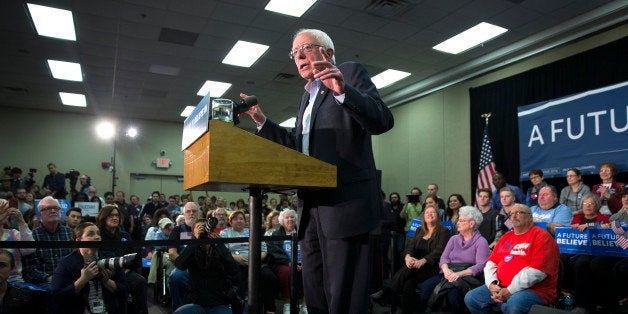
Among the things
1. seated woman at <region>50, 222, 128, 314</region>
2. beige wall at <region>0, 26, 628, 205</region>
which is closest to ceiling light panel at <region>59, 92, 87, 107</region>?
beige wall at <region>0, 26, 628, 205</region>

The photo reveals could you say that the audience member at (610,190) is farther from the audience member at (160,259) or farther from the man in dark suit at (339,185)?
the man in dark suit at (339,185)

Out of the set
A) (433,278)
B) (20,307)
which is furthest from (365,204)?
(433,278)

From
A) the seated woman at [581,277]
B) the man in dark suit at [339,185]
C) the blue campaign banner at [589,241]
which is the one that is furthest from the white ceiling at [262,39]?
the man in dark suit at [339,185]

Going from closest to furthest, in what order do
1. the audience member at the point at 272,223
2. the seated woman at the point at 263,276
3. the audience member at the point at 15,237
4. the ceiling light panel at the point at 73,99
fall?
the audience member at the point at 15,237 < the seated woman at the point at 263,276 < the audience member at the point at 272,223 < the ceiling light panel at the point at 73,99

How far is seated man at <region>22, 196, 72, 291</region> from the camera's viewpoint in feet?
12.3

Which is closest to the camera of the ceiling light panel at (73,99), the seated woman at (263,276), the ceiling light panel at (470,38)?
the seated woman at (263,276)

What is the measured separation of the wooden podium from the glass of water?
54 millimetres

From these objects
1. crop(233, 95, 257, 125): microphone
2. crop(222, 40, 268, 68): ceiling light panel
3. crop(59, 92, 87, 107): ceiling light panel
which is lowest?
crop(233, 95, 257, 125): microphone

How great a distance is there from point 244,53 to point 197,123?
7.59 m

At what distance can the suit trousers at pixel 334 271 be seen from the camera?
1.27 metres

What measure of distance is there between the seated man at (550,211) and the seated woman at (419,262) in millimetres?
1131

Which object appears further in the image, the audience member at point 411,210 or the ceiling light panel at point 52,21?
the audience member at point 411,210

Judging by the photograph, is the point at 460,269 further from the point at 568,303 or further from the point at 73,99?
the point at 73,99

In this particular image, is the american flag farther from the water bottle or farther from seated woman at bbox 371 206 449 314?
the water bottle
